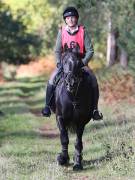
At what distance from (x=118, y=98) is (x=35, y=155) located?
1317 centimetres

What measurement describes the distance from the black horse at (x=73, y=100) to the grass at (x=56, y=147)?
507 millimetres

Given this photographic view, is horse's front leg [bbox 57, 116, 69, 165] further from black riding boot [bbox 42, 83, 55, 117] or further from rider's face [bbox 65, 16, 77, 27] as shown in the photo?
rider's face [bbox 65, 16, 77, 27]

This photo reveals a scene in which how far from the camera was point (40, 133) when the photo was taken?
19.9 meters

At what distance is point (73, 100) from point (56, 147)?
13.0 ft

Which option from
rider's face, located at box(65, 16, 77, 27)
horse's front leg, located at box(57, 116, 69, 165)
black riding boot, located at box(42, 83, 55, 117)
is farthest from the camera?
black riding boot, located at box(42, 83, 55, 117)

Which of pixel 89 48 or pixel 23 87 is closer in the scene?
pixel 89 48

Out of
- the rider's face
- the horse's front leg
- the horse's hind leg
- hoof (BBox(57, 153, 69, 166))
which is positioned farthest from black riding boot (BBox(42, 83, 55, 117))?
the rider's face

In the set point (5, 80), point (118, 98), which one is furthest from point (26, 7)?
point (118, 98)

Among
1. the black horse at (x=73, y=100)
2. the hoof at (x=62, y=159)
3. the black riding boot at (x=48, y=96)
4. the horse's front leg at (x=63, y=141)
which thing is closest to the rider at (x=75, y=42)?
the black horse at (x=73, y=100)

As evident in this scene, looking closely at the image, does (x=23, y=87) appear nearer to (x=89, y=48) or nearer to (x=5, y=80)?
(x=5, y=80)

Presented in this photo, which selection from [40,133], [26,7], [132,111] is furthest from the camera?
[26,7]

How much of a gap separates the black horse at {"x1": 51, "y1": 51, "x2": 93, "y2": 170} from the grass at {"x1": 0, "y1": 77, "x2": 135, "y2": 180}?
1.66ft

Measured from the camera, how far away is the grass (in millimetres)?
11953

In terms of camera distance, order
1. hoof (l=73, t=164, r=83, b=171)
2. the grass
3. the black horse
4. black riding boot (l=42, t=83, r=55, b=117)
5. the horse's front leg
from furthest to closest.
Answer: black riding boot (l=42, t=83, r=55, b=117)
the horse's front leg
hoof (l=73, t=164, r=83, b=171)
the black horse
the grass
